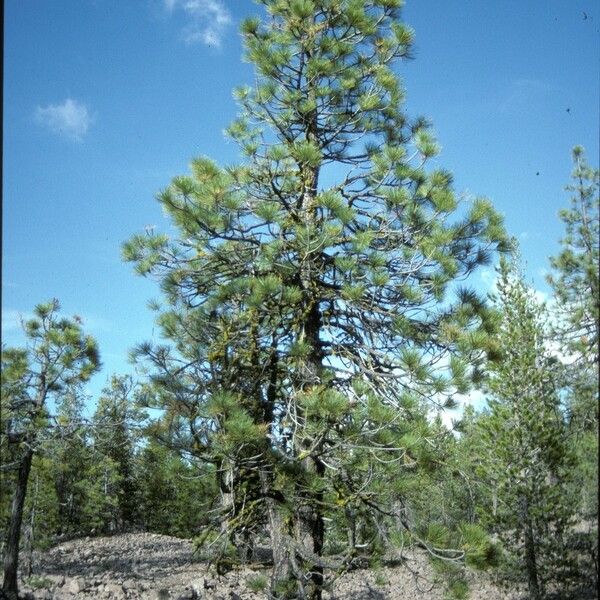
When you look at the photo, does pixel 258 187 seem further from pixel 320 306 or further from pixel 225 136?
pixel 320 306

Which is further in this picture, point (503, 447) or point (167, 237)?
point (503, 447)

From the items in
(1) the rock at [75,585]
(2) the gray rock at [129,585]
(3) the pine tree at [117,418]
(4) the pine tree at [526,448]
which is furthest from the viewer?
(2) the gray rock at [129,585]

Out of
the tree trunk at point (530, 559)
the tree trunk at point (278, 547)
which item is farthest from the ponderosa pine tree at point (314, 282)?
the tree trunk at point (530, 559)

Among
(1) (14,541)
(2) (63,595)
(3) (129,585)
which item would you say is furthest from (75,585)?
(1) (14,541)

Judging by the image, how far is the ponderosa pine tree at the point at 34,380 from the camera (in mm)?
4508

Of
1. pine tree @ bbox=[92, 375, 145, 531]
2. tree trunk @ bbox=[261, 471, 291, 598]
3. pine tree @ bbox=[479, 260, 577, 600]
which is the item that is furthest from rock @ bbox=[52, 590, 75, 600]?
pine tree @ bbox=[479, 260, 577, 600]

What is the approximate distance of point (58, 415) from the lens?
5676 millimetres

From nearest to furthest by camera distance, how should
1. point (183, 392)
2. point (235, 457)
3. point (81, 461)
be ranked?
point (235, 457) < point (183, 392) < point (81, 461)

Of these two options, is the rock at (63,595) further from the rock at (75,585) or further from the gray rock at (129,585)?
the gray rock at (129,585)

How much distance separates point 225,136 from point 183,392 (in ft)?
7.80

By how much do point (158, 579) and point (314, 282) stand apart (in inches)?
Answer: 194

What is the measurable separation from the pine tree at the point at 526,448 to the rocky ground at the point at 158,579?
34.3 inches

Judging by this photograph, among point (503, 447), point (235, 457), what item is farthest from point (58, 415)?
point (503, 447)

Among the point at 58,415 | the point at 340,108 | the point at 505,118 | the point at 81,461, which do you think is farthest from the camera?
the point at 81,461
